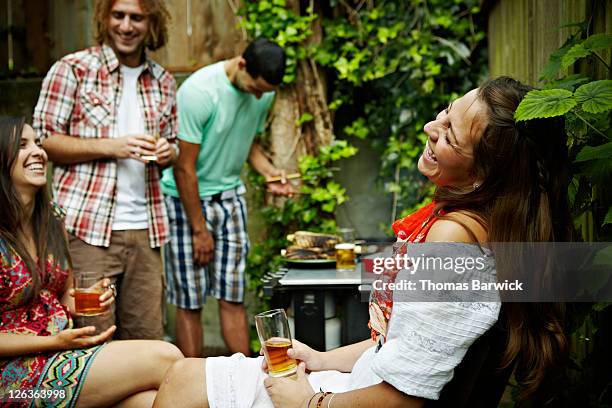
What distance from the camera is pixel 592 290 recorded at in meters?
1.73

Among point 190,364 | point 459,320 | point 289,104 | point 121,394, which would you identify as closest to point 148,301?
point 121,394

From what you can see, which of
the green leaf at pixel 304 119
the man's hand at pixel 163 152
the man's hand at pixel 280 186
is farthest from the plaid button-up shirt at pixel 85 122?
the green leaf at pixel 304 119

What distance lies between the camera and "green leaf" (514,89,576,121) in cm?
146

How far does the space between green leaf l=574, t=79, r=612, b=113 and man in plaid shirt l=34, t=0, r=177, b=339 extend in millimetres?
1859

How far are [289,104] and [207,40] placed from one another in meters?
0.75

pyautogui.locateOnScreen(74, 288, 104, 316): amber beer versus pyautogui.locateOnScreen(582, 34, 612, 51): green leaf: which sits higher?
pyautogui.locateOnScreen(582, 34, 612, 51): green leaf

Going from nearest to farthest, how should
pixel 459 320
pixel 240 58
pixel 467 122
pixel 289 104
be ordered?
pixel 459 320
pixel 467 122
pixel 240 58
pixel 289 104

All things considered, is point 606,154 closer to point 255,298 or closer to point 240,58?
point 240,58

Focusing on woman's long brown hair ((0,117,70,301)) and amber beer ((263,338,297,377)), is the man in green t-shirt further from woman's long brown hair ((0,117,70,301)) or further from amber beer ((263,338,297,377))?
amber beer ((263,338,297,377))

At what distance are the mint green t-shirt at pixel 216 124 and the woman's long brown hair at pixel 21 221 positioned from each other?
3.83ft

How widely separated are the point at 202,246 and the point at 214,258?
20cm

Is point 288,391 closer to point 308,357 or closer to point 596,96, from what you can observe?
point 308,357

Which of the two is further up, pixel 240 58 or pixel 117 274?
pixel 240 58

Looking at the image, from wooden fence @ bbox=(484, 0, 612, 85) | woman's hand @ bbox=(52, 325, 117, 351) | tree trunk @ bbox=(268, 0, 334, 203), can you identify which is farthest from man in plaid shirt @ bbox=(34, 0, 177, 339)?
wooden fence @ bbox=(484, 0, 612, 85)
